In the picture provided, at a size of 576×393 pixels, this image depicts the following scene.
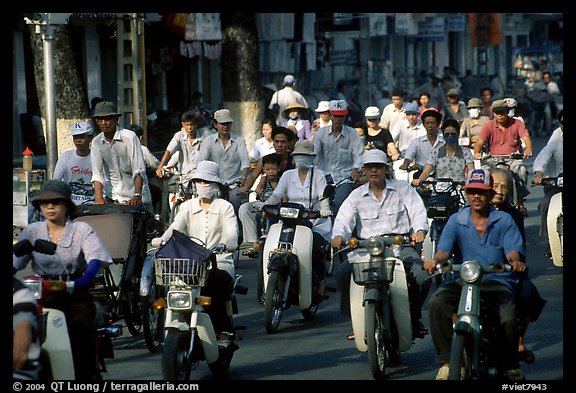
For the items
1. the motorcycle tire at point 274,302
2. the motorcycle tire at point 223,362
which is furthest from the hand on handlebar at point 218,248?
the motorcycle tire at point 274,302

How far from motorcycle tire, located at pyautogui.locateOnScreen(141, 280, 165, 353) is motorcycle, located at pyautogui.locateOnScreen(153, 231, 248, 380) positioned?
1049 mm

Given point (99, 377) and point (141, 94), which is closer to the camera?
point (99, 377)

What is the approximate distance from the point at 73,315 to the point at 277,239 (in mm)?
3862

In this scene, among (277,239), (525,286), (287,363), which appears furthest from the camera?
(277,239)

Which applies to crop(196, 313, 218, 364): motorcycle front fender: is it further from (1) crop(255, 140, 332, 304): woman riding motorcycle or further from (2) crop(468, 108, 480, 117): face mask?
(2) crop(468, 108, 480, 117): face mask

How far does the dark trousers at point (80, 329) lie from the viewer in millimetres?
7875

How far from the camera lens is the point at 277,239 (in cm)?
1161

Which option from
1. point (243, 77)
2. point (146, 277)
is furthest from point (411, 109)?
point (146, 277)

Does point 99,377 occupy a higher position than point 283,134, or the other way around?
point 283,134

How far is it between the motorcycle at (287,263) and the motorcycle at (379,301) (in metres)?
1.52

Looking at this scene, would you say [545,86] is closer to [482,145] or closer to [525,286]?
[482,145]

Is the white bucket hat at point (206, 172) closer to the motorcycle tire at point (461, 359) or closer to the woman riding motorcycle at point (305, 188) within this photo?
the woman riding motorcycle at point (305, 188)

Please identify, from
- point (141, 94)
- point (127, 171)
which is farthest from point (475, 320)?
point (141, 94)

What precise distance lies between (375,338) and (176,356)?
4.60 feet
